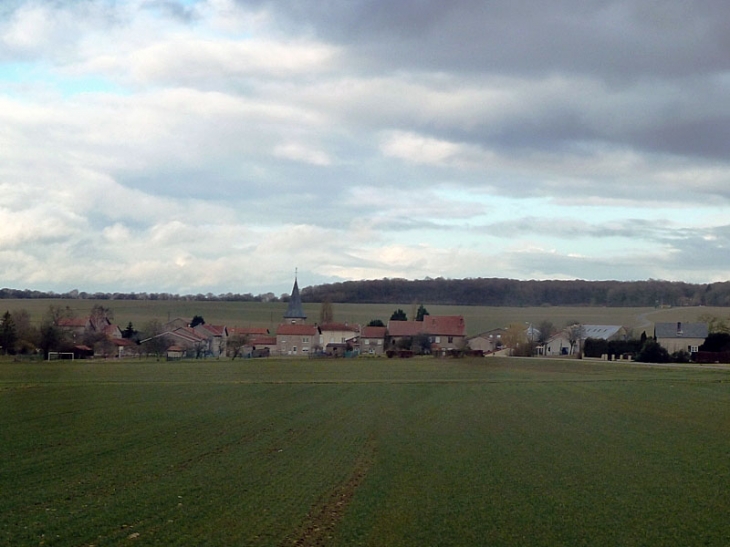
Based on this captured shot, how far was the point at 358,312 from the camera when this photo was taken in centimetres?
16200

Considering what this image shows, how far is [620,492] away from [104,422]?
19.0 metres

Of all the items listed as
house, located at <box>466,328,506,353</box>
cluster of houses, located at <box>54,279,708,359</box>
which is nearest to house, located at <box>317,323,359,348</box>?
cluster of houses, located at <box>54,279,708,359</box>

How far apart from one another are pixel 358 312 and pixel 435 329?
3623 centimetres

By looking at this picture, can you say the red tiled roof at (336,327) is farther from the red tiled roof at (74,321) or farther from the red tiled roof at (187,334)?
the red tiled roof at (74,321)

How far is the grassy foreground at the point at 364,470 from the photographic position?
1355 cm

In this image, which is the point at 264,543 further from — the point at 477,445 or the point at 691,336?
the point at 691,336

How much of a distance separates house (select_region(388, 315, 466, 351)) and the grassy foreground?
8258 cm

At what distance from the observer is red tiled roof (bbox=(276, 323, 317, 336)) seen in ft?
421

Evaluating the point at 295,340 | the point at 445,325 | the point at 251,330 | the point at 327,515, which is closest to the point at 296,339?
the point at 295,340

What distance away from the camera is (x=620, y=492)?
16953mm

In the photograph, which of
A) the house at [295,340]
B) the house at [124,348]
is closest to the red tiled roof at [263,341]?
the house at [295,340]

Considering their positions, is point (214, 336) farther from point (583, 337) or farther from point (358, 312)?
point (583, 337)

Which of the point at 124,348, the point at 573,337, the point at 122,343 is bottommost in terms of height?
the point at 124,348

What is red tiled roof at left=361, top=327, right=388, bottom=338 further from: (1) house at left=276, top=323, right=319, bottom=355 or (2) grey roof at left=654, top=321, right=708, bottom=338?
(2) grey roof at left=654, top=321, right=708, bottom=338
